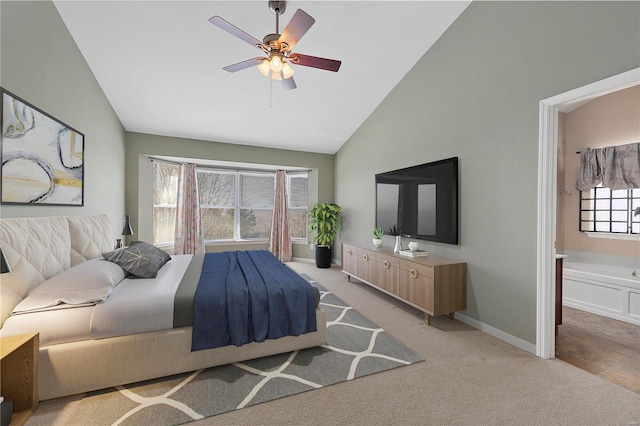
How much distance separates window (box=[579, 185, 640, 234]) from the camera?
3.65 metres

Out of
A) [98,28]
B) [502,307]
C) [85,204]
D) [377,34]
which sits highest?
[377,34]

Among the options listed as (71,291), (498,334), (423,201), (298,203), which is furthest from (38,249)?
(298,203)

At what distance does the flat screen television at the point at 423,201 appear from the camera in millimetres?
3049

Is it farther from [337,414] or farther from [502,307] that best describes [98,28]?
[502,307]

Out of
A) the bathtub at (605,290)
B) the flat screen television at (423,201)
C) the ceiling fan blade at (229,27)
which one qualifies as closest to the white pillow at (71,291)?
the ceiling fan blade at (229,27)

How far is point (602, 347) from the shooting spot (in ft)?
7.91

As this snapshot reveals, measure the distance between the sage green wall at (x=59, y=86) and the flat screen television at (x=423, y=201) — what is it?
384 centimetres

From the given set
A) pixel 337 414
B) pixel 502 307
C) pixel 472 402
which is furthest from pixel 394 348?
pixel 502 307

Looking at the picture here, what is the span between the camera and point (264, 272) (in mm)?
2629

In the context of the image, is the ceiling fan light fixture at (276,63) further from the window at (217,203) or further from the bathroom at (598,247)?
the window at (217,203)

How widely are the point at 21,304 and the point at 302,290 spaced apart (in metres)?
1.80

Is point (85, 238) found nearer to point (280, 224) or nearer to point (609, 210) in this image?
point (280, 224)

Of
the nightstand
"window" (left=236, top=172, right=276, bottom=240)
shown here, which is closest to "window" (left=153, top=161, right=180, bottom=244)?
"window" (left=236, top=172, right=276, bottom=240)

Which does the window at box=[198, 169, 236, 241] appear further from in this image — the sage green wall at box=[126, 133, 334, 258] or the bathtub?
the bathtub
